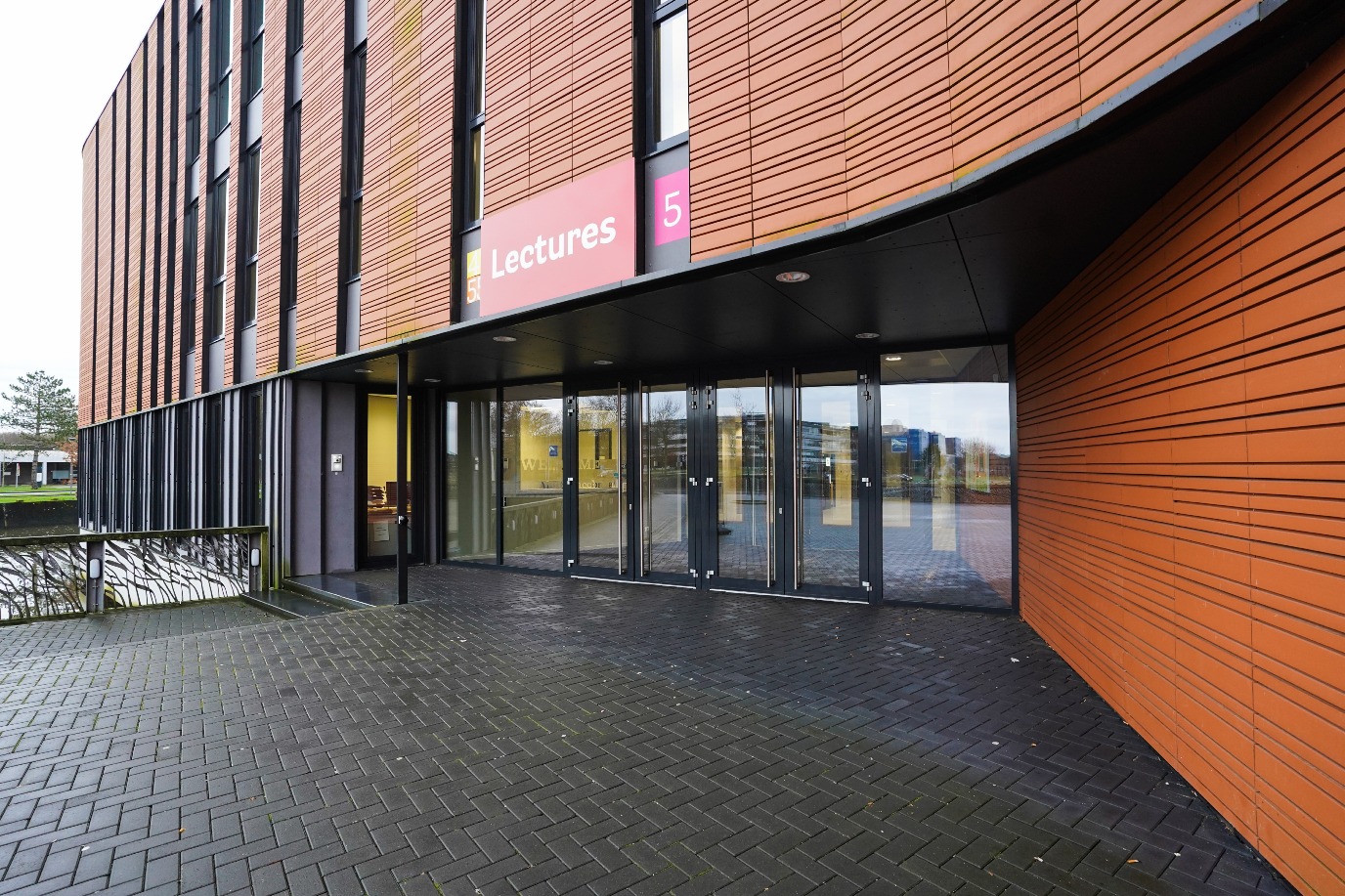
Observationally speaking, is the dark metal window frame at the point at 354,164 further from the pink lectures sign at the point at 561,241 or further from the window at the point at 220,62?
the window at the point at 220,62

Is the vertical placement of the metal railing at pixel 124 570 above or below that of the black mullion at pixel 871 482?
below

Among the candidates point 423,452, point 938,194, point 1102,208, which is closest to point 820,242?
point 938,194

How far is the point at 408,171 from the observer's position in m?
8.27

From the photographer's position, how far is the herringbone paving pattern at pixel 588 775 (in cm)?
261

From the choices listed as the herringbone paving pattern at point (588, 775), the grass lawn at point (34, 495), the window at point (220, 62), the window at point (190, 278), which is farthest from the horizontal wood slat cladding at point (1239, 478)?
the grass lawn at point (34, 495)

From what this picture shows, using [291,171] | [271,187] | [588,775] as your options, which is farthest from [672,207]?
[271,187]

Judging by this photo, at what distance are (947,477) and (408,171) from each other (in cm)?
759

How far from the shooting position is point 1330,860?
7.64 ft

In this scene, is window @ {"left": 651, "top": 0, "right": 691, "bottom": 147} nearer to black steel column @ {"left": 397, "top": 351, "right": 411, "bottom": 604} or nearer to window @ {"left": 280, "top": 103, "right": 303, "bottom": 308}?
black steel column @ {"left": 397, "top": 351, "right": 411, "bottom": 604}

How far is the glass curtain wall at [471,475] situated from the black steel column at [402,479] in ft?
8.84

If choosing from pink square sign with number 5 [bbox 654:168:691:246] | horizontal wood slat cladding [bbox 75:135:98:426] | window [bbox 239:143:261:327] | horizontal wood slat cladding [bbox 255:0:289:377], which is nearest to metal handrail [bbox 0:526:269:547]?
horizontal wood slat cladding [bbox 255:0:289:377]

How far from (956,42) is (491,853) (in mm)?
4744

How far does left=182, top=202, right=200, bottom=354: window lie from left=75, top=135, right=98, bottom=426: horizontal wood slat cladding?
43.5 ft

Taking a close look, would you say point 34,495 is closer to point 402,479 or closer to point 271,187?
point 271,187
